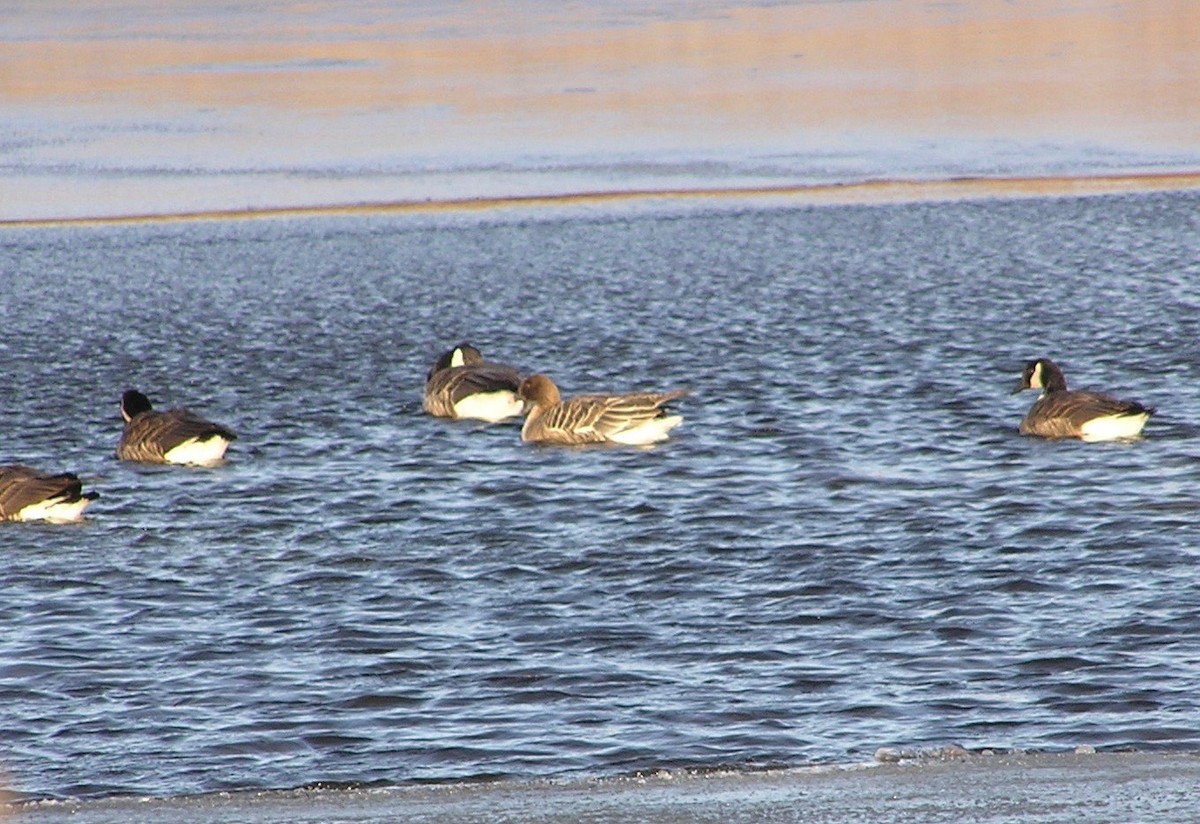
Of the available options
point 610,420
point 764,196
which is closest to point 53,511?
point 610,420

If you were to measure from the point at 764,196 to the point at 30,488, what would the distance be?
14.3 m

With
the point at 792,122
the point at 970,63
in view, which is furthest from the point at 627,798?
the point at 970,63

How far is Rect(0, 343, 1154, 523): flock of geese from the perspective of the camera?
1266 cm

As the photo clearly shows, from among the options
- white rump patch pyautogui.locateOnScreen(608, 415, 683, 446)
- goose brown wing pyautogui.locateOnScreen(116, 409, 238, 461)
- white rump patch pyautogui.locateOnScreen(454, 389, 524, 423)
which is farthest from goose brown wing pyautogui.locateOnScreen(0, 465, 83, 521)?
white rump patch pyautogui.locateOnScreen(608, 415, 683, 446)

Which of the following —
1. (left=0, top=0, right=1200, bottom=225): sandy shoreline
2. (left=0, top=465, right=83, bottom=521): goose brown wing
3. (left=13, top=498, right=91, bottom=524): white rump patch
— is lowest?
(left=13, top=498, right=91, bottom=524): white rump patch

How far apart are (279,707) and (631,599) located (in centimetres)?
206

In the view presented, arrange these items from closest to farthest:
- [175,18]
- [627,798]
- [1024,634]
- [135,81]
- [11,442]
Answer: [627,798] < [1024,634] < [11,442] < [135,81] < [175,18]

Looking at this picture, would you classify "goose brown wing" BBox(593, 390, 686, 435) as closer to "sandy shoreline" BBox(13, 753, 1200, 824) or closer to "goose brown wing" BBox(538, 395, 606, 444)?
"goose brown wing" BBox(538, 395, 606, 444)

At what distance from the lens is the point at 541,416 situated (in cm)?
1357

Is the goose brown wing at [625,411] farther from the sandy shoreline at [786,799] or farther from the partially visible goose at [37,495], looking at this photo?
the sandy shoreline at [786,799]

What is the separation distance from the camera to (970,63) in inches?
1404

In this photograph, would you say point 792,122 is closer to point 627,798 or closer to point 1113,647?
point 1113,647

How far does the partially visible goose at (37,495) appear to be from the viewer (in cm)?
1126

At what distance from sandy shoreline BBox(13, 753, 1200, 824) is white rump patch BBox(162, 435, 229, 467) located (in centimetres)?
603
